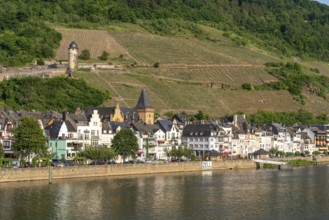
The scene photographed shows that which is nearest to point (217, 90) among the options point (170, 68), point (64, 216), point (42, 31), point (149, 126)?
point (170, 68)

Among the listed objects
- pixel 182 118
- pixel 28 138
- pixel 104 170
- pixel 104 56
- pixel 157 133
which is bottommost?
pixel 104 170

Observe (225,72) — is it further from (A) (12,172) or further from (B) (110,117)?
(A) (12,172)

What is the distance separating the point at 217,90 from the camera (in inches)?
5851

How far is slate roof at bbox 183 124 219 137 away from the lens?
335ft

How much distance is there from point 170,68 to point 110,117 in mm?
56223

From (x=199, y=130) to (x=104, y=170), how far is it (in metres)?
28.2

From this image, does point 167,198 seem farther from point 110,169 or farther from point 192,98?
point 192,98

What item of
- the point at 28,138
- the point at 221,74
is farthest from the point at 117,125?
the point at 221,74

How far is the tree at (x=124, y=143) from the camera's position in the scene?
277 ft

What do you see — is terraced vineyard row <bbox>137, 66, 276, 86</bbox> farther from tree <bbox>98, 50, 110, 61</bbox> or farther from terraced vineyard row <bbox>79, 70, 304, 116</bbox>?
tree <bbox>98, 50, 110, 61</bbox>

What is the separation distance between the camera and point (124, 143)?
84.5 m

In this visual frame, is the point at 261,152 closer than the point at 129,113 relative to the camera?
Yes

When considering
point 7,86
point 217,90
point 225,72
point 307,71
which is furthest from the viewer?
point 307,71

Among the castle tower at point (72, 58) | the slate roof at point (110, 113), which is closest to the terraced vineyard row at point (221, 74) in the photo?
the castle tower at point (72, 58)
